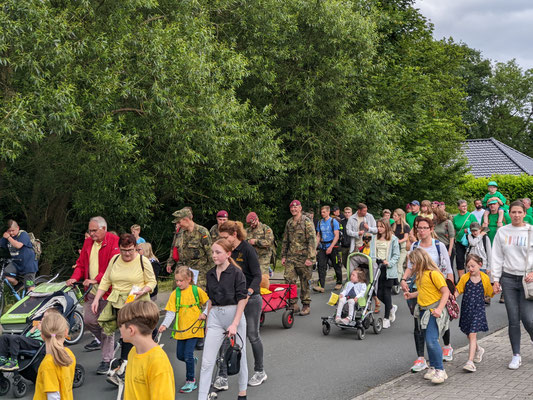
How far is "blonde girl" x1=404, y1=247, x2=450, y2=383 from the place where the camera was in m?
7.98

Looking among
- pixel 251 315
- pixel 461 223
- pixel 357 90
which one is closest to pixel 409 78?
pixel 357 90

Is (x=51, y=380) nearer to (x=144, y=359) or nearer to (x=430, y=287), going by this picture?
(x=144, y=359)

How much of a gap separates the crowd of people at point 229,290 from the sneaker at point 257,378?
1 centimetres

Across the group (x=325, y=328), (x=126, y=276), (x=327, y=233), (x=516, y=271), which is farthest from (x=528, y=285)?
(x=327, y=233)

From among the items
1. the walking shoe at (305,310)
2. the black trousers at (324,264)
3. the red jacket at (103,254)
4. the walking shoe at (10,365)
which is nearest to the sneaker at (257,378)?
the red jacket at (103,254)

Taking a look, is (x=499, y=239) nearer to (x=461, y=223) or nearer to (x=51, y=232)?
(x=461, y=223)

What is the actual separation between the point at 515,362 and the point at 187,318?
13.6 feet

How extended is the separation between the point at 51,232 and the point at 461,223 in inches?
445

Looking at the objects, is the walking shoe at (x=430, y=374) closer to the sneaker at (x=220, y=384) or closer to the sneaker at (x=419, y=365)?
the sneaker at (x=419, y=365)

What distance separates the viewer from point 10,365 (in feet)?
25.7

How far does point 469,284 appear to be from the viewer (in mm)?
8852

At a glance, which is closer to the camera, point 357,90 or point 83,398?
point 83,398

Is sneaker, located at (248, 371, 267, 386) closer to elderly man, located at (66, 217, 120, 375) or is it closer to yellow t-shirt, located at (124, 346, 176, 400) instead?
elderly man, located at (66, 217, 120, 375)

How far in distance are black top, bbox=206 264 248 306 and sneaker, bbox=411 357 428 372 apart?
8.96 feet
